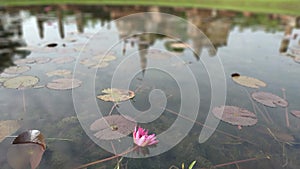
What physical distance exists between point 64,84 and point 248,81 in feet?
6.38

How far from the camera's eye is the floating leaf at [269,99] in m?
1.95

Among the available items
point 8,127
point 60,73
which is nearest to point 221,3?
point 60,73

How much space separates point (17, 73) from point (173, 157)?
2.00 m

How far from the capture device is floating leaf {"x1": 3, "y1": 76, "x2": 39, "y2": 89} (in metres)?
2.10

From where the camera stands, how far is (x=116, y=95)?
1.98m

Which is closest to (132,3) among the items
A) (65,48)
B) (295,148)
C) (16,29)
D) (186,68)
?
(16,29)

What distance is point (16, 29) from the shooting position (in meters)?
4.78

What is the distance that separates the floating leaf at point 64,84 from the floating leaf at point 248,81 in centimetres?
170

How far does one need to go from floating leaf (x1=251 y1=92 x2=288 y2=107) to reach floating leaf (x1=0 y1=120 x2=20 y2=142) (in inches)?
79.7

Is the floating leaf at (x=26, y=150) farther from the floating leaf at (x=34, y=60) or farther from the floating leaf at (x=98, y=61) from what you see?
the floating leaf at (x=34, y=60)

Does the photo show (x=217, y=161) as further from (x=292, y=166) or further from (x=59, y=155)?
(x=59, y=155)

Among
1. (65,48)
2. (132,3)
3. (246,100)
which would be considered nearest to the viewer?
(246,100)

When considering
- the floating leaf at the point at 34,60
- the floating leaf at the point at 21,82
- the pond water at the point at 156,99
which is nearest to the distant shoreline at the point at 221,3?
the pond water at the point at 156,99

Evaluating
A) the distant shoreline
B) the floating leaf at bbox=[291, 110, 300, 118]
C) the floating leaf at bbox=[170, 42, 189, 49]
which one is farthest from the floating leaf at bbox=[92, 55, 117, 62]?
the distant shoreline
